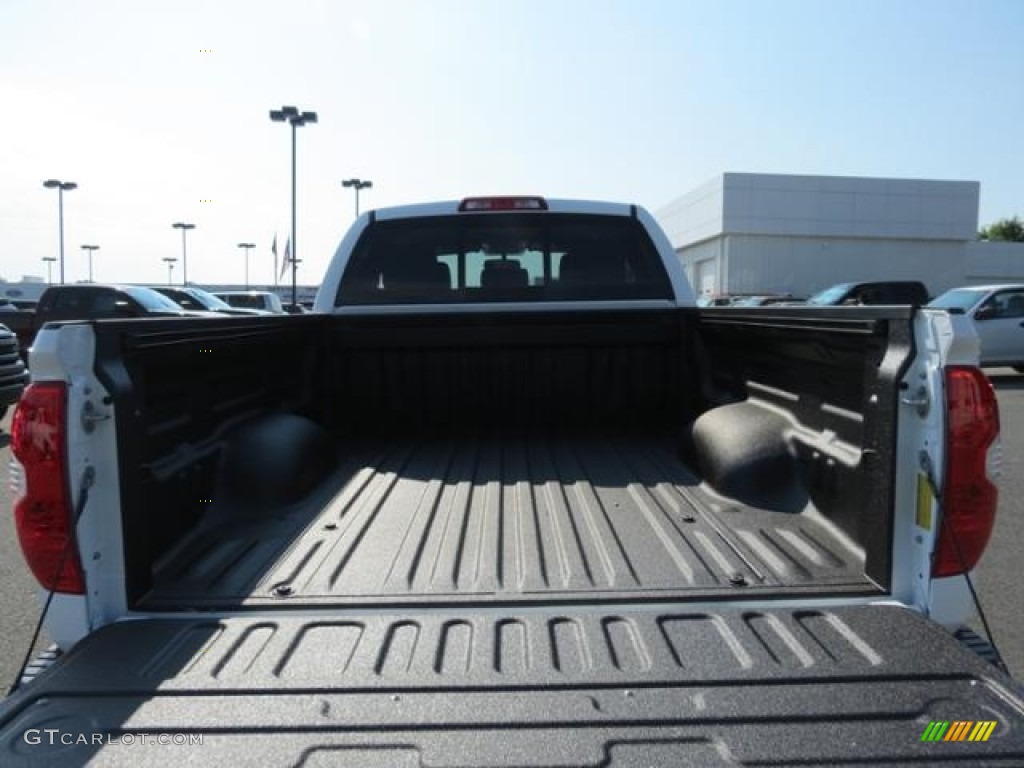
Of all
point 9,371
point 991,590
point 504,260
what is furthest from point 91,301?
point 991,590

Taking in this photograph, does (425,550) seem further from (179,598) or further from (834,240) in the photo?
(834,240)

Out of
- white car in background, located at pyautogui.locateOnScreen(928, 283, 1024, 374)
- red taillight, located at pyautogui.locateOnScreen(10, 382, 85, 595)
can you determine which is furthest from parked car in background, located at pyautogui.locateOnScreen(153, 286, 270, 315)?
red taillight, located at pyautogui.locateOnScreen(10, 382, 85, 595)

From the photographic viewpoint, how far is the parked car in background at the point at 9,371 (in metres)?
9.64

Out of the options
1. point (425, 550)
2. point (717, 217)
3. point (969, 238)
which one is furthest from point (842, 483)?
point (969, 238)

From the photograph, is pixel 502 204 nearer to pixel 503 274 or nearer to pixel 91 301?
pixel 503 274

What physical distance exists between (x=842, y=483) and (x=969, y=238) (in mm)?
63910

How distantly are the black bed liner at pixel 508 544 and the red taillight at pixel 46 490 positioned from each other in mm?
285

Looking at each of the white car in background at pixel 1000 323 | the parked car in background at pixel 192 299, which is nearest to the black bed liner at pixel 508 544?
the white car in background at pixel 1000 323

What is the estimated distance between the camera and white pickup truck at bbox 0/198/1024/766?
156cm

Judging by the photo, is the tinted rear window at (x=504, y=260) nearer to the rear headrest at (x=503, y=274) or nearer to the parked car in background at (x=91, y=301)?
the rear headrest at (x=503, y=274)

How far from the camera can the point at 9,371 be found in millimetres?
9781

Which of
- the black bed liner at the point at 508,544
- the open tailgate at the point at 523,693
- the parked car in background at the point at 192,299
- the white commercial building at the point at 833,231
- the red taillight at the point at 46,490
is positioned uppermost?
A: the white commercial building at the point at 833,231

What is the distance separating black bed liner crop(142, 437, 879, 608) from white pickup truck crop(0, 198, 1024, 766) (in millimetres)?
14

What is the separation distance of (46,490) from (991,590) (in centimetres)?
480
